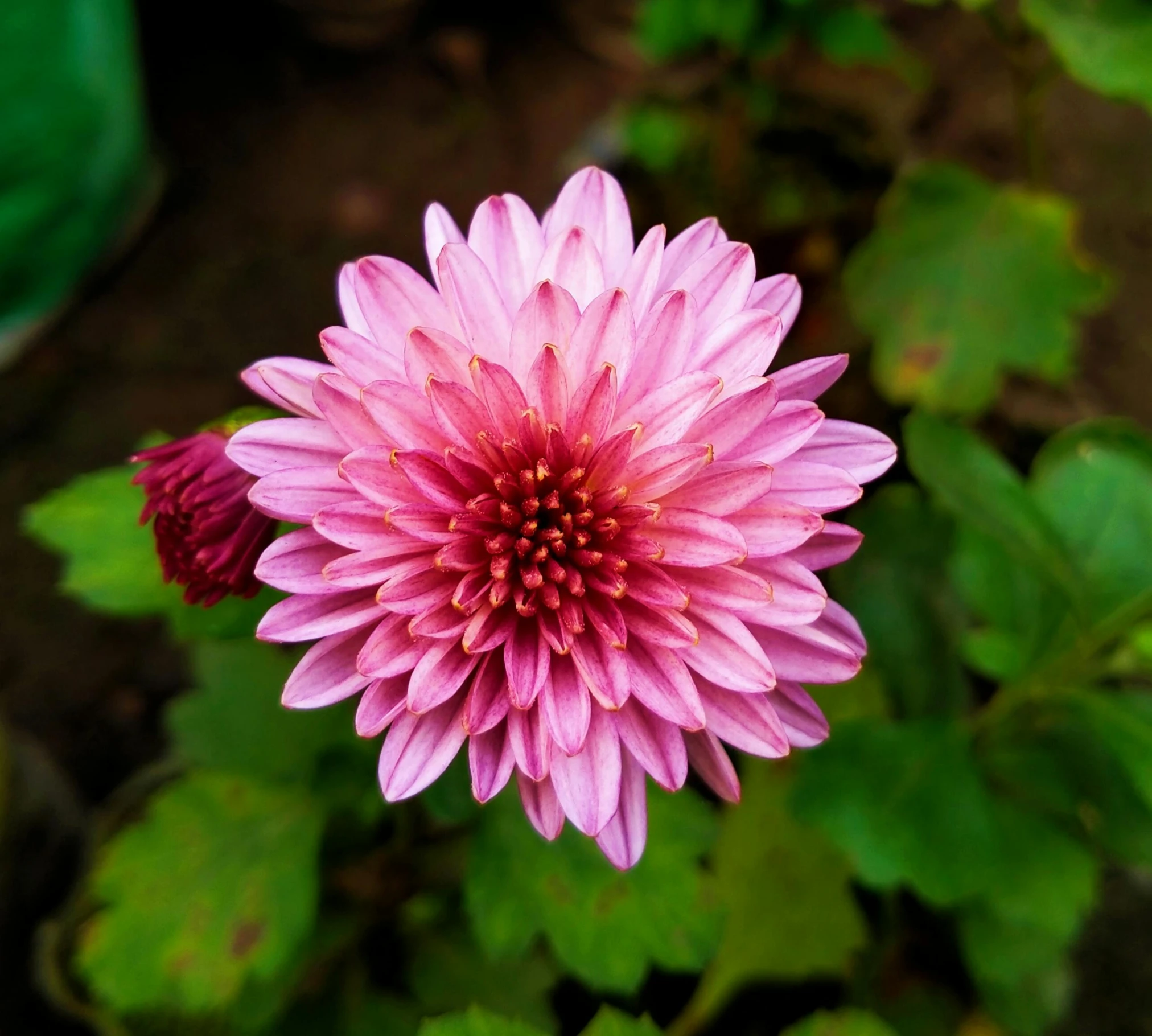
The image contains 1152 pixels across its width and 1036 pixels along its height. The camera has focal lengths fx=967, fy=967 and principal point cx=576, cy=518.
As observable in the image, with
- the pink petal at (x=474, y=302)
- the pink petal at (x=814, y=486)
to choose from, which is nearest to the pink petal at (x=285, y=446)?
the pink petal at (x=474, y=302)

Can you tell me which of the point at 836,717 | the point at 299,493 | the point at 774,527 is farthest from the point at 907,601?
the point at 299,493

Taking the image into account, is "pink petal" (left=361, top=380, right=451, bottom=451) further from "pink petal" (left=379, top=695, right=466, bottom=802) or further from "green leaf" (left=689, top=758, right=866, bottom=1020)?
"green leaf" (left=689, top=758, right=866, bottom=1020)

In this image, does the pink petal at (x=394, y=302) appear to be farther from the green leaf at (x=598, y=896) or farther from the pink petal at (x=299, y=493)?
the green leaf at (x=598, y=896)

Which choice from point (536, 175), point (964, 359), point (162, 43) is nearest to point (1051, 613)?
point (964, 359)

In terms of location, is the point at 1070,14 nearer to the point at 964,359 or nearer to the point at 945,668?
the point at 964,359

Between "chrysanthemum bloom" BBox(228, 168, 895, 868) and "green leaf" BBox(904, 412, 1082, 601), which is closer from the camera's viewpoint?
"chrysanthemum bloom" BBox(228, 168, 895, 868)

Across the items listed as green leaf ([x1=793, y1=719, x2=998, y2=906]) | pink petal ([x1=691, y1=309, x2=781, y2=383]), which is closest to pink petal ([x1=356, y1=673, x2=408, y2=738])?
pink petal ([x1=691, y1=309, x2=781, y2=383])
